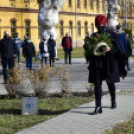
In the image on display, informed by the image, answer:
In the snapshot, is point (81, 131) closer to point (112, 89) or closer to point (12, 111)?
point (112, 89)

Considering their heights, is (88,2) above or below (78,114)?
above

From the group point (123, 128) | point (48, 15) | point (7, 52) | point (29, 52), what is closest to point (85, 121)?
point (123, 128)

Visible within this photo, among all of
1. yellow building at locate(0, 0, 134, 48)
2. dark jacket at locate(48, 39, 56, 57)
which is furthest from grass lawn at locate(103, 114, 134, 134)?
yellow building at locate(0, 0, 134, 48)

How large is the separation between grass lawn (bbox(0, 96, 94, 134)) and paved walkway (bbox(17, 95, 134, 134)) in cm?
48

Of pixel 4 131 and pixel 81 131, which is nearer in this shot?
pixel 81 131

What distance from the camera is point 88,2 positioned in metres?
58.4

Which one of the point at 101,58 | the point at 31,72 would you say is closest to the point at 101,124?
the point at 101,58

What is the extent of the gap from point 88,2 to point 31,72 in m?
48.5

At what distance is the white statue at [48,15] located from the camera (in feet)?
99.3

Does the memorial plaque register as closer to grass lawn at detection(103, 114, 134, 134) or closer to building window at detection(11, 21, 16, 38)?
grass lawn at detection(103, 114, 134, 134)

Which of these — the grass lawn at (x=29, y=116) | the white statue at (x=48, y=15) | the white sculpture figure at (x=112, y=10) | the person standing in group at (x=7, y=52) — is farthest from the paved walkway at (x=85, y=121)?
the white sculpture figure at (x=112, y=10)

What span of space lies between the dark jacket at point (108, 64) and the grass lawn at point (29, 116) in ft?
3.99

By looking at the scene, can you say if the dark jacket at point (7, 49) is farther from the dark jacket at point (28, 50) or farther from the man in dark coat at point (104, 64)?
the man in dark coat at point (104, 64)

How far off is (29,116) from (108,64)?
188 cm
